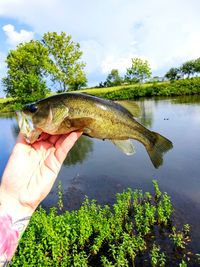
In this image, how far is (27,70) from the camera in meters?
68.6

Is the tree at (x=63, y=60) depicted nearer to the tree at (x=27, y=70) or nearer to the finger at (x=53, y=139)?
the tree at (x=27, y=70)

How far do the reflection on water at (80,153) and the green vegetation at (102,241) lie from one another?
32.9 feet

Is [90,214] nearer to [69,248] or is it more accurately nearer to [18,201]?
[69,248]

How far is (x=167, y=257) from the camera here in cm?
830

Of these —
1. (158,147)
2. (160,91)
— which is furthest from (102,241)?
(160,91)

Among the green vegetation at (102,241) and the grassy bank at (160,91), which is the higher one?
the green vegetation at (102,241)

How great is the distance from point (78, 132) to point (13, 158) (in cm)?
74

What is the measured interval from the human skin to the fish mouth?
0.35ft

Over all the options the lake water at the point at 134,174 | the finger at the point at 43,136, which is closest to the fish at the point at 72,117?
the finger at the point at 43,136

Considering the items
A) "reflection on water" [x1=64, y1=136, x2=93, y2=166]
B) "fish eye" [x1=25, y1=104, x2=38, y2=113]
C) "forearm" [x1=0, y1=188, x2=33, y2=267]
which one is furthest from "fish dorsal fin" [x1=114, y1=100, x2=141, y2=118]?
"reflection on water" [x1=64, y1=136, x2=93, y2=166]

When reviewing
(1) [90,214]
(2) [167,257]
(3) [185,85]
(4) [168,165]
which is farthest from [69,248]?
(3) [185,85]

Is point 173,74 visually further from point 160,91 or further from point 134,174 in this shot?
point 134,174

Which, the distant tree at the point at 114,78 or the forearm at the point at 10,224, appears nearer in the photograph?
the forearm at the point at 10,224

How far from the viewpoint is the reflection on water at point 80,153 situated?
1981 cm
